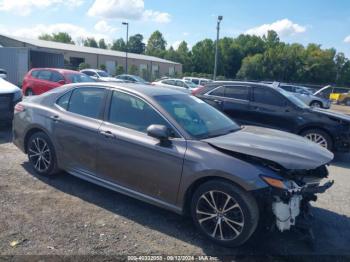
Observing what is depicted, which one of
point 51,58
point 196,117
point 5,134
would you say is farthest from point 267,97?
point 51,58

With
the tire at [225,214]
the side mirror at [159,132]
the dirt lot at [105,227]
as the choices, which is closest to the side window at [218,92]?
the dirt lot at [105,227]

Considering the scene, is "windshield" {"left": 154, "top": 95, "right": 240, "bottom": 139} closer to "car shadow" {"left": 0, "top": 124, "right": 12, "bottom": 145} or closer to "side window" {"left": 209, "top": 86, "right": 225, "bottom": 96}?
"side window" {"left": 209, "top": 86, "right": 225, "bottom": 96}

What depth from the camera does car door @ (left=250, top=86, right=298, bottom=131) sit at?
26.2 ft

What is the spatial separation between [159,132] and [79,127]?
1395 mm

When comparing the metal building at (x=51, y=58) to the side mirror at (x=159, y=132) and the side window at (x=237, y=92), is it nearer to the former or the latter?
the side window at (x=237, y=92)

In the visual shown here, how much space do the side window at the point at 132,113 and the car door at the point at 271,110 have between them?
4606 mm

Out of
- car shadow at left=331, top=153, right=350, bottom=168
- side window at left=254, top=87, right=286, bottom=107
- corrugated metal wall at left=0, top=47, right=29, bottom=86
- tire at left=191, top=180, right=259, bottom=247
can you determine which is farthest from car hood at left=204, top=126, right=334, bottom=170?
corrugated metal wall at left=0, top=47, right=29, bottom=86

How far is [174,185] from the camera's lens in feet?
12.5

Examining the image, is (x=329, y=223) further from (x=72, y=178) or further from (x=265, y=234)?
(x=72, y=178)

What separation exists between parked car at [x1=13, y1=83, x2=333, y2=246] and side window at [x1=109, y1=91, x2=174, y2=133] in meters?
0.01

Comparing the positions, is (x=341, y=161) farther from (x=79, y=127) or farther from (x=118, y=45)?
(x=118, y=45)

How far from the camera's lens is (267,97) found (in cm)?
831

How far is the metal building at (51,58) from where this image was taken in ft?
74.4

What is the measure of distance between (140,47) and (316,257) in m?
111
